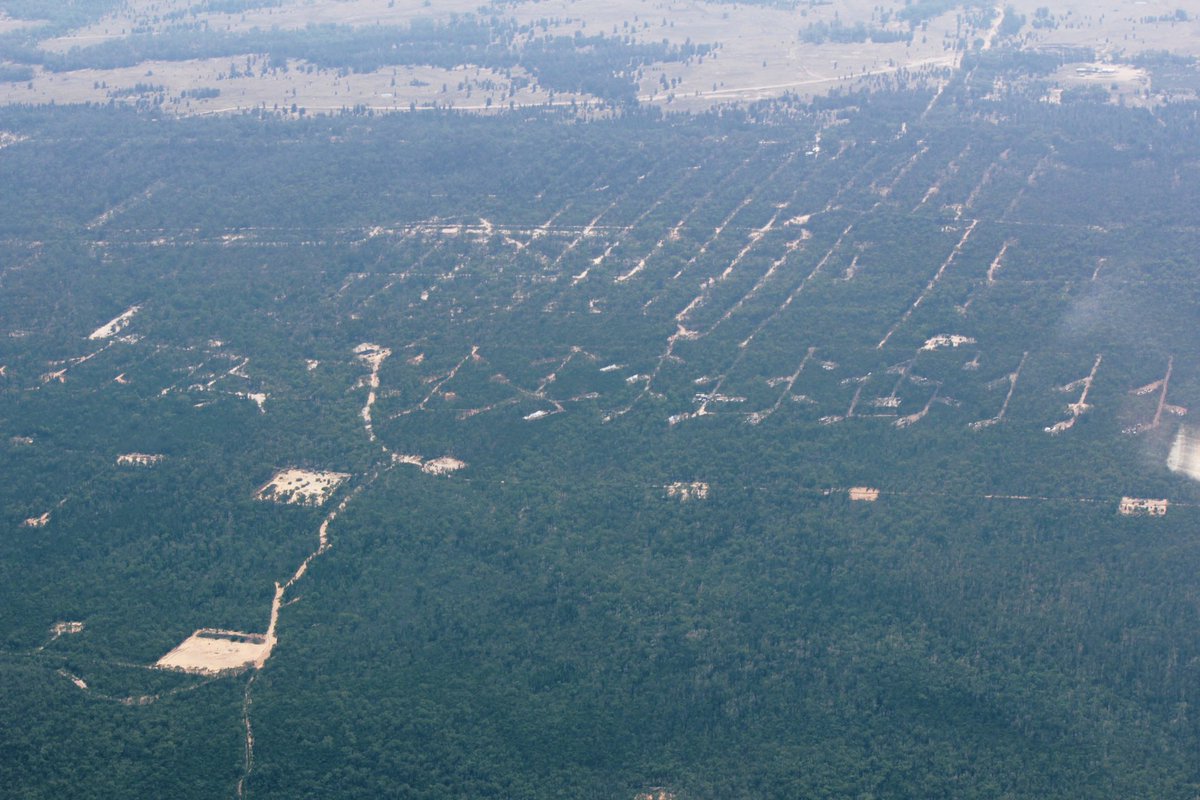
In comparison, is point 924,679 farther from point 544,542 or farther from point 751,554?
point 544,542

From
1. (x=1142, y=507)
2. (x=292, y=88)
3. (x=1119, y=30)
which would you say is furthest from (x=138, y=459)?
(x=1119, y=30)

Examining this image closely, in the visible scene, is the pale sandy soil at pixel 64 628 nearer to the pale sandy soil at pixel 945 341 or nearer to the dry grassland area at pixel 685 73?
the pale sandy soil at pixel 945 341

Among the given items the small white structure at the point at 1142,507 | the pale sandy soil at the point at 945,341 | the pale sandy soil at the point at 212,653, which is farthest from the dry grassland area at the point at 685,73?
the pale sandy soil at the point at 212,653

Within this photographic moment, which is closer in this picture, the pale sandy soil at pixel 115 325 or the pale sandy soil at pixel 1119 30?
the pale sandy soil at pixel 115 325

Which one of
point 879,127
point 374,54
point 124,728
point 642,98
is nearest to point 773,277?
point 879,127

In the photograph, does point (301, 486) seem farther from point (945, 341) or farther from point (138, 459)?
point (945, 341)

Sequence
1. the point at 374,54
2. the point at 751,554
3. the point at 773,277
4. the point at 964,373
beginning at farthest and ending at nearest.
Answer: the point at 374,54
the point at 773,277
the point at 964,373
the point at 751,554

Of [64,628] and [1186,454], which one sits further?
[1186,454]

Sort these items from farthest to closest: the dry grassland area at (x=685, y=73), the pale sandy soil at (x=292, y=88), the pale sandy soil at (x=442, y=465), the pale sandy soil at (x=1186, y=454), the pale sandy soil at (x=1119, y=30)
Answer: the pale sandy soil at (x=1119, y=30) < the dry grassland area at (x=685, y=73) < the pale sandy soil at (x=292, y=88) < the pale sandy soil at (x=442, y=465) < the pale sandy soil at (x=1186, y=454)
